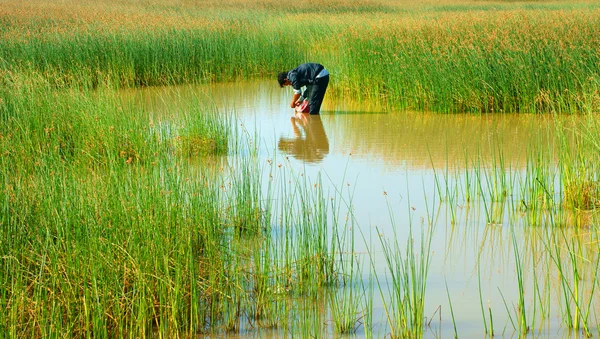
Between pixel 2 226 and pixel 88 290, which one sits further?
pixel 2 226

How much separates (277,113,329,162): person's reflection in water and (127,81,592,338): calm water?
0.04ft

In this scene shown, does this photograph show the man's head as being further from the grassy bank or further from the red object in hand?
the grassy bank

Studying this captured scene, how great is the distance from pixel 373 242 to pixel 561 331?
5.69ft

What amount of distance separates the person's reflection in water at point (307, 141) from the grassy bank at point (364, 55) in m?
1.48

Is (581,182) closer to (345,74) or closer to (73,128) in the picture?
(73,128)

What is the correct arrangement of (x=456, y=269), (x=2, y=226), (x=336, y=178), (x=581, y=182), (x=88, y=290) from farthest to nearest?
1. (x=336, y=178)
2. (x=581, y=182)
3. (x=456, y=269)
4. (x=2, y=226)
5. (x=88, y=290)

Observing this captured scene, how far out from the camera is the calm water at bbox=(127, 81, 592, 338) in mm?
4172

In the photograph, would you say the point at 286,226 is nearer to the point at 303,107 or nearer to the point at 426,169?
the point at 426,169

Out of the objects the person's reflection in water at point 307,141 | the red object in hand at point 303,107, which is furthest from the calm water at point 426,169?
the red object in hand at point 303,107

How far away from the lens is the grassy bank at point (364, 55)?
985 centimetres

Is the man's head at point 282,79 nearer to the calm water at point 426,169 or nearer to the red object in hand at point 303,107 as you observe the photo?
the calm water at point 426,169

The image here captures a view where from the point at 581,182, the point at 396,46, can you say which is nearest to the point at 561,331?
the point at 581,182

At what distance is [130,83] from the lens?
13695 millimetres

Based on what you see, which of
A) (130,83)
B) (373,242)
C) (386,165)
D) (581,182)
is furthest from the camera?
(130,83)
